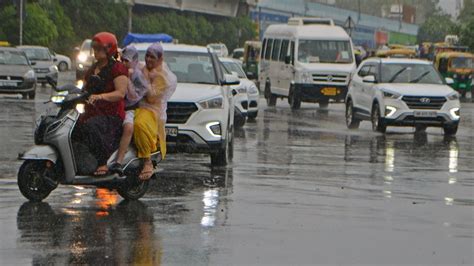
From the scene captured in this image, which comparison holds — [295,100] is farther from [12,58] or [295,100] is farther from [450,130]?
[450,130]

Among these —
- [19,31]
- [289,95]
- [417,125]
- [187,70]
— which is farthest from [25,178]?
[19,31]

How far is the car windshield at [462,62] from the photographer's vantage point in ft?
196

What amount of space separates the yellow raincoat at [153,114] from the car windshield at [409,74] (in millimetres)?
14393

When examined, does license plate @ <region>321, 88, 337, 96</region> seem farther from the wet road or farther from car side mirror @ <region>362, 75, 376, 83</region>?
the wet road

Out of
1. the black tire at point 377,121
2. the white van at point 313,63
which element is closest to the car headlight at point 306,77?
the white van at point 313,63

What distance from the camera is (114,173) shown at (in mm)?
13531

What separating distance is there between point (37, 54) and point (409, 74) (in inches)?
1235

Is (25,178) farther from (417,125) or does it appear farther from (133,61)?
(417,125)

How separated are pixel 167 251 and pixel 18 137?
13.1 m

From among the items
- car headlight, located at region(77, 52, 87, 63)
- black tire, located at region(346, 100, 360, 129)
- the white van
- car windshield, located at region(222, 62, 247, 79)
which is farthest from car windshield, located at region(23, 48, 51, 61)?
black tire, located at region(346, 100, 360, 129)

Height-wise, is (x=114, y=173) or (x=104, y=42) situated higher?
(x=104, y=42)

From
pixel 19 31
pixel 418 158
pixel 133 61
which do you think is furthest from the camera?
pixel 19 31

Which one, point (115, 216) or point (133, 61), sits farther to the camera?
point (133, 61)

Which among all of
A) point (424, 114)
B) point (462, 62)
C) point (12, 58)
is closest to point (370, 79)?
point (424, 114)
